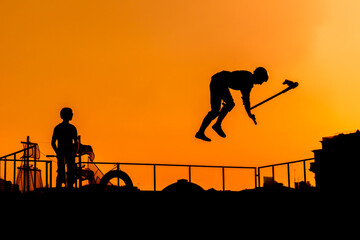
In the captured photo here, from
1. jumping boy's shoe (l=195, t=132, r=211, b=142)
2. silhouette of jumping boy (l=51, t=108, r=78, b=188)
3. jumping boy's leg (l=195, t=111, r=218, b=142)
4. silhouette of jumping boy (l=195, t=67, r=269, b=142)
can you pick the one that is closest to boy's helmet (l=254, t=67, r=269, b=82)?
silhouette of jumping boy (l=195, t=67, r=269, b=142)

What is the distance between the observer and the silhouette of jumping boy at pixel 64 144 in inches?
939

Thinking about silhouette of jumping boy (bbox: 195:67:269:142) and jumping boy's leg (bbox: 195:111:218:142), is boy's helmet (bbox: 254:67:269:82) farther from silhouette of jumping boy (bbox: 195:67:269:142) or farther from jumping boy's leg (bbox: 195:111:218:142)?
jumping boy's leg (bbox: 195:111:218:142)

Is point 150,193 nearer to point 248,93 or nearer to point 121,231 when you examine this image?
point 121,231

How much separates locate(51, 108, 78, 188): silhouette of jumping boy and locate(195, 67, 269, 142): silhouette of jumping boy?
3958 millimetres

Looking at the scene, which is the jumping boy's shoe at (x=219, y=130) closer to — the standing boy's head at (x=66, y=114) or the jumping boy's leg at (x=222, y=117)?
the jumping boy's leg at (x=222, y=117)

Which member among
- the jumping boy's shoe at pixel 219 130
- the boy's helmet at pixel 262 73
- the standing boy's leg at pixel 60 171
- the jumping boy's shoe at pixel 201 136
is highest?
the boy's helmet at pixel 262 73

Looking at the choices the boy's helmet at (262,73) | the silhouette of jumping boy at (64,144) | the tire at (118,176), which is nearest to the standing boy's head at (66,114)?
the silhouette of jumping boy at (64,144)

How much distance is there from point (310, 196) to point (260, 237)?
1.88 metres

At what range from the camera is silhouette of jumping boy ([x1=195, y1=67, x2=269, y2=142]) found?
2566 cm

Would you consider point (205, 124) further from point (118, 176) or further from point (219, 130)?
point (118, 176)

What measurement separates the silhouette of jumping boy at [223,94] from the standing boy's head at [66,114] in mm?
4109

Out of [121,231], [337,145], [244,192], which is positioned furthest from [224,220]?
[337,145]

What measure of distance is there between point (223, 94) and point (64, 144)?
16.2 ft

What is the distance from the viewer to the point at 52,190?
24.5 m
